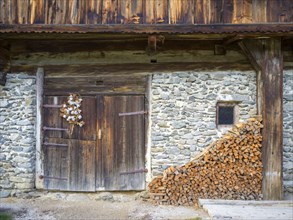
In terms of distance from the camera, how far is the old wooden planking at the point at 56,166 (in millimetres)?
7625

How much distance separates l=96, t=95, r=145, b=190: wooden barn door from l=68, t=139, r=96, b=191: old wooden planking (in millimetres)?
158

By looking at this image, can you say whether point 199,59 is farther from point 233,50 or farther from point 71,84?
point 71,84

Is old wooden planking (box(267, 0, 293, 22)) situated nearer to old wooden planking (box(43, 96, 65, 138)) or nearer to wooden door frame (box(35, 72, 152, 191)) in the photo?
wooden door frame (box(35, 72, 152, 191))

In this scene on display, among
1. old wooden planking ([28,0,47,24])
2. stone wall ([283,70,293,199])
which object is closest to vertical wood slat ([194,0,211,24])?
stone wall ([283,70,293,199])

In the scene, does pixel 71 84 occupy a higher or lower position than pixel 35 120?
higher

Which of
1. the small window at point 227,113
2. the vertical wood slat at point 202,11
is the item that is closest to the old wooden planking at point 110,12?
the vertical wood slat at point 202,11

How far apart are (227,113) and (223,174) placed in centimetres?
130

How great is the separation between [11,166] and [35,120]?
1.10 metres

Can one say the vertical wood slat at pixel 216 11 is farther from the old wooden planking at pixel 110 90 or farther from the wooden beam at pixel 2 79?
the wooden beam at pixel 2 79

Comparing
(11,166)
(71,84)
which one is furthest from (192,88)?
(11,166)

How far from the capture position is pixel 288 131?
7.59 m

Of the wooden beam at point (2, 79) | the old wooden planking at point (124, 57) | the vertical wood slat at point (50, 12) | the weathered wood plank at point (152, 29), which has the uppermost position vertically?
the vertical wood slat at point (50, 12)

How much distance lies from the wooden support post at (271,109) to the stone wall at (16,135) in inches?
187

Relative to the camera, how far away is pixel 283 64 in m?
7.62
